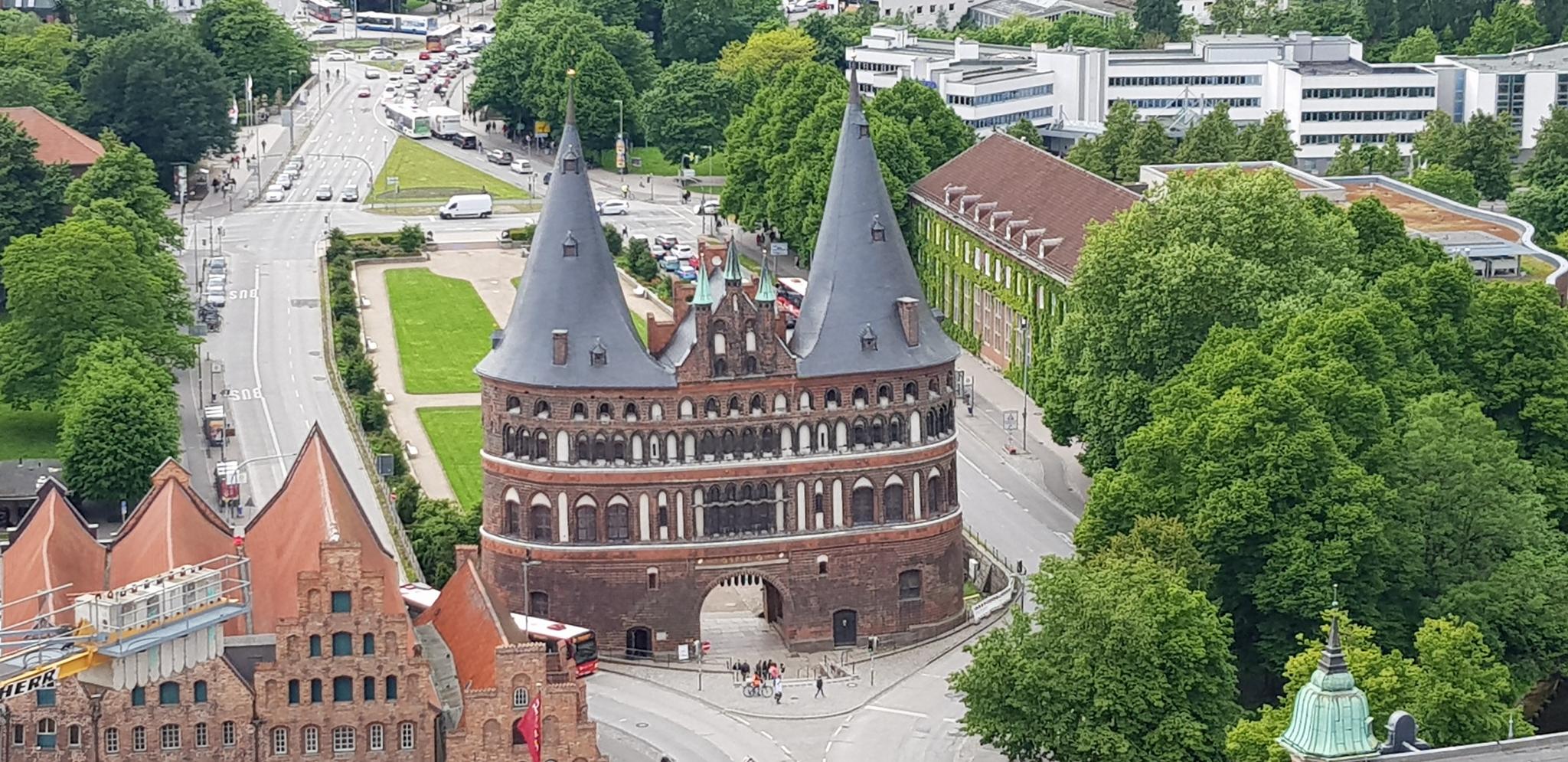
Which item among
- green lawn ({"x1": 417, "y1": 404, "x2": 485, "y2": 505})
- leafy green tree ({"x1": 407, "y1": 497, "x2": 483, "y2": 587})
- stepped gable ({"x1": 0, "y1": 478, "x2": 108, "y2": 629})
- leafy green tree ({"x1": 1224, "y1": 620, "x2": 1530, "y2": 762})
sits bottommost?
green lawn ({"x1": 417, "y1": 404, "x2": 485, "y2": 505})

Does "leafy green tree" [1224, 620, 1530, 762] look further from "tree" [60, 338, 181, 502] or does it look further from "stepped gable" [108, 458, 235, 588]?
"tree" [60, 338, 181, 502]

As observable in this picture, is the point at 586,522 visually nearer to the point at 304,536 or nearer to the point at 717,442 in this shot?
the point at 717,442

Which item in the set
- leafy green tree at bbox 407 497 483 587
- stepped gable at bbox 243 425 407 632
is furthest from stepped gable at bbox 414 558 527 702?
leafy green tree at bbox 407 497 483 587

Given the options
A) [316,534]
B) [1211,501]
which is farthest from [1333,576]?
[316,534]

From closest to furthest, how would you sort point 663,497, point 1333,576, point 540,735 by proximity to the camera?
point 540,735, point 1333,576, point 663,497

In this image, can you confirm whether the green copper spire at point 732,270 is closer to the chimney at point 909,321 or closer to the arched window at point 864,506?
the chimney at point 909,321

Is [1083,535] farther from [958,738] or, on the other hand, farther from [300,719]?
[300,719]
